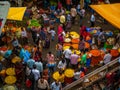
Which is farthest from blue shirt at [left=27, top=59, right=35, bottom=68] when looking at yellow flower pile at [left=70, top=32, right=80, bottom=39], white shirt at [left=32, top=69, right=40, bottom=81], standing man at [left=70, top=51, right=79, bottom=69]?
yellow flower pile at [left=70, top=32, right=80, bottom=39]

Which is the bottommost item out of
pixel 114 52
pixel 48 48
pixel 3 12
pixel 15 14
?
pixel 48 48

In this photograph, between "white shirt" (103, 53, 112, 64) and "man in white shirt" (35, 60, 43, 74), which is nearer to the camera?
"man in white shirt" (35, 60, 43, 74)

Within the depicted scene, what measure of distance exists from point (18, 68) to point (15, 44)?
105 inches

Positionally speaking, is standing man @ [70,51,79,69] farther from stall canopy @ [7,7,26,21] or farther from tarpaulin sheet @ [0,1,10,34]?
tarpaulin sheet @ [0,1,10,34]

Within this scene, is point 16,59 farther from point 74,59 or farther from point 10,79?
point 74,59

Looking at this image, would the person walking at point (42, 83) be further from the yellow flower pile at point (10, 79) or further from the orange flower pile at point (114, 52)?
the orange flower pile at point (114, 52)

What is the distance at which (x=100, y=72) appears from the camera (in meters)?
16.7

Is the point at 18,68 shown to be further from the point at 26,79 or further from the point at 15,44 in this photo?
the point at 15,44

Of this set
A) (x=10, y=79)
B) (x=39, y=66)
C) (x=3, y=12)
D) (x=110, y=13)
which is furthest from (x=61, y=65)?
(x=110, y=13)

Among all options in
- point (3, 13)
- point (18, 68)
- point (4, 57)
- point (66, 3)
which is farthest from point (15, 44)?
point (66, 3)

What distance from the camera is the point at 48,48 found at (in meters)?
20.6

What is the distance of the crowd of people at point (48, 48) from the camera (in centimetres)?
1681

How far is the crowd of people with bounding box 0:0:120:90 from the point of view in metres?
16.8

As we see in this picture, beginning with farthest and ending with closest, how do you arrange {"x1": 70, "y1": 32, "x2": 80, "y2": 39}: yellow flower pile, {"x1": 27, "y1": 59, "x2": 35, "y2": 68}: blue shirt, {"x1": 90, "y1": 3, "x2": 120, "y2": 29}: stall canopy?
{"x1": 70, "y1": 32, "x2": 80, "y2": 39}: yellow flower pile
{"x1": 90, "y1": 3, "x2": 120, "y2": 29}: stall canopy
{"x1": 27, "y1": 59, "x2": 35, "y2": 68}: blue shirt
